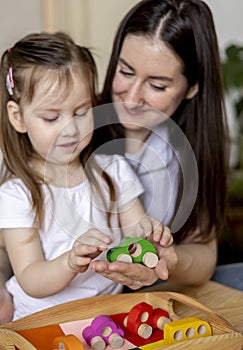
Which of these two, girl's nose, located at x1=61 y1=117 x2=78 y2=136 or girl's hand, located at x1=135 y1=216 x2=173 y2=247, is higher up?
girl's nose, located at x1=61 y1=117 x2=78 y2=136

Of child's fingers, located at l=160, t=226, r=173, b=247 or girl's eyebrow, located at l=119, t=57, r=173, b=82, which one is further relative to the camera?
girl's eyebrow, located at l=119, t=57, r=173, b=82

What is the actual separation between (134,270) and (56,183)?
170 millimetres

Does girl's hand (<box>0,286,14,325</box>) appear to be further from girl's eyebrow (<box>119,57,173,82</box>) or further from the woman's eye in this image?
girl's eyebrow (<box>119,57,173,82</box>)

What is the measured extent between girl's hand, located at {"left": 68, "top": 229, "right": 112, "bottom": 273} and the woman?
179mm

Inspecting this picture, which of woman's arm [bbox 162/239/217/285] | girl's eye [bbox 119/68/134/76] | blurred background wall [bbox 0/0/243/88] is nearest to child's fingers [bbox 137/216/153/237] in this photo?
woman's arm [bbox 162/239/217/285]

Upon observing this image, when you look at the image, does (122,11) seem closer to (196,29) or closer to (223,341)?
(196,29)

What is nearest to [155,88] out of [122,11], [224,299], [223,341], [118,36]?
[118,36]

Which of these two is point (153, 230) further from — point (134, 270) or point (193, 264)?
point (193, 264)

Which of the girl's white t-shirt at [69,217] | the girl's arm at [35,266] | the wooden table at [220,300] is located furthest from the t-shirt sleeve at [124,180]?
the wooden table at [220,300]

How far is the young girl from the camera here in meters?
0.89

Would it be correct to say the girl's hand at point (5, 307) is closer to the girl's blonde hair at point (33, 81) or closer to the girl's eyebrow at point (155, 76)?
the girl's blonde hair at point (33, 81)

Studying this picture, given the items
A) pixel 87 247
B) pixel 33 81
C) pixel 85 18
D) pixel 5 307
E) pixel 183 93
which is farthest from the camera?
pixel 85 18

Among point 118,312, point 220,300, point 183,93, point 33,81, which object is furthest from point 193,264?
point 33,81

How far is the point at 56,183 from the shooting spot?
3.02ft
